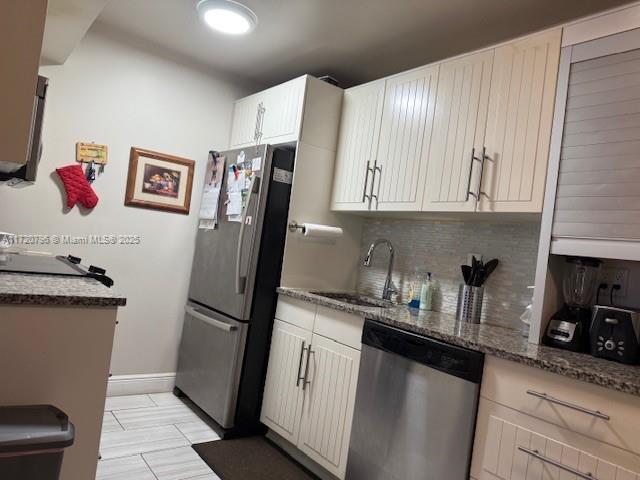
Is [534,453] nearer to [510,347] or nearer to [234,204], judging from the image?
[510,347]

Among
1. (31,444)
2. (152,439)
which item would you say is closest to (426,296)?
(152,439)

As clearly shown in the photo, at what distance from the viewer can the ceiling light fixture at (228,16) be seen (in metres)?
2.31

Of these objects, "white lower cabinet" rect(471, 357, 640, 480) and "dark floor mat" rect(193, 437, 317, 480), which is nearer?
"white lower cabinet" rect(471, 357, 640, 480)

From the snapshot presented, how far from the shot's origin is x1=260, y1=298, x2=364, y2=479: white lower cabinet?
7.00ft

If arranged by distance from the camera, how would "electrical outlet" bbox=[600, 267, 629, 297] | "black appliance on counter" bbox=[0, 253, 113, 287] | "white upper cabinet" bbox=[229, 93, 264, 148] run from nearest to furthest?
"black appliance on counter" bbox=[0, 253, 113, 287], "electrical outlet" bbox=[600, 267, 629, 297], "white upper cabinet" bbox=[229, 93, 264, 148]

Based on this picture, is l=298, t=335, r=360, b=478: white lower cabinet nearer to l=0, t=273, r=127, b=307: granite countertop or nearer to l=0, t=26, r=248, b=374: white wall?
l=0, t=273, r=127, b=307: granite countertop

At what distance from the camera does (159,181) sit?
314 cm

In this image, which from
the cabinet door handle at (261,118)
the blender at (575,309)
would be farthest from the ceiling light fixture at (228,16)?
the blender at (575,309)

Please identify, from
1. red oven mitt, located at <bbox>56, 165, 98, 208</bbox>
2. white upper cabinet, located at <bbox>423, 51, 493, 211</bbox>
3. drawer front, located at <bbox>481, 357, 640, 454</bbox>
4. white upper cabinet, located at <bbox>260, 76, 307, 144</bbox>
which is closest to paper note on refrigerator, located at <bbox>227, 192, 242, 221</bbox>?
white upper cabinet, located at <bbox>260, 76, 307, 144</bbox>

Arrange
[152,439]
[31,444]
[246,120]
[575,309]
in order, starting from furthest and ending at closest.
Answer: [246,120] < [152,439] < [575,309] < [31,444]

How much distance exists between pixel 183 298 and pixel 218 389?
884mm

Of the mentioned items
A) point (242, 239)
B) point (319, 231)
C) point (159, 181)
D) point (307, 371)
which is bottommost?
point (307, 371)

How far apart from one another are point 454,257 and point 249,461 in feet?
5.24

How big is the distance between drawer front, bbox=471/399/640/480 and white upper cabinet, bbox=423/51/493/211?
37.5 inches
